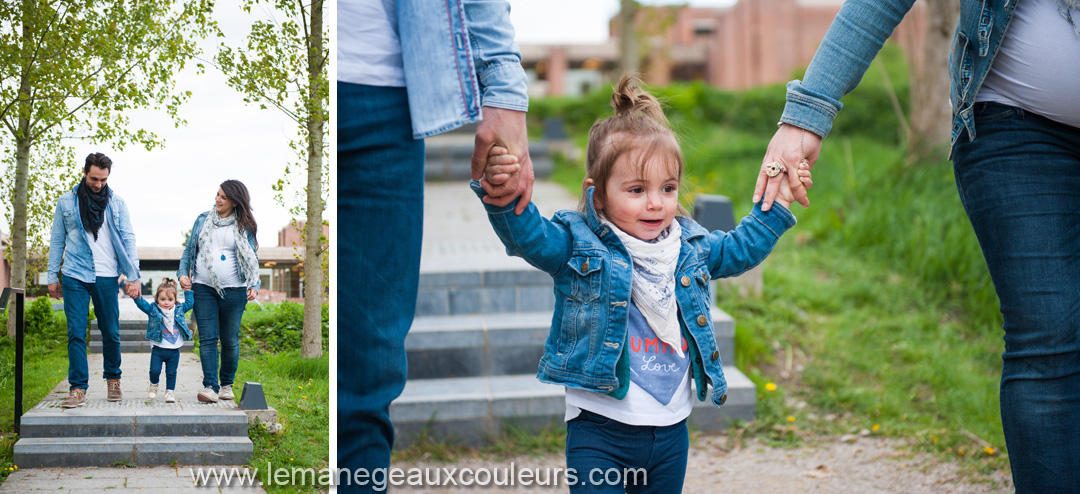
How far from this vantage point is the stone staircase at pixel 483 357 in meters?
3.33

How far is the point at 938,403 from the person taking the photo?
351 centimetres

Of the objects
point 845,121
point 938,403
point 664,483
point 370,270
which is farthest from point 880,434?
point 845,121

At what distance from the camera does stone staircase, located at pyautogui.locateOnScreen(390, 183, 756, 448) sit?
333 centimetres

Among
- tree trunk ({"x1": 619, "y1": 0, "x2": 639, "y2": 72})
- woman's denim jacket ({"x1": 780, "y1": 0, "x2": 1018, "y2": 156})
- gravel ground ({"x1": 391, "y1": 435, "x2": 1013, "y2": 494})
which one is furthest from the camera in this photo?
tree trunk ({"x1": 619, "y1": 0, "x2": 639, "y2": 72})

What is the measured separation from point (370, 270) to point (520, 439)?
1874 millimetres

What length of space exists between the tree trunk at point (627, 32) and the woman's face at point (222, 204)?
1214cm

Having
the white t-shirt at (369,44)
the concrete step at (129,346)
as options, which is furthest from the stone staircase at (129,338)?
the white t-shirt at (369,44)

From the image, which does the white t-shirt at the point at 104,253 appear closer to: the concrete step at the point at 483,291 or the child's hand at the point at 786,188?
the child's hand at the point at 786,188

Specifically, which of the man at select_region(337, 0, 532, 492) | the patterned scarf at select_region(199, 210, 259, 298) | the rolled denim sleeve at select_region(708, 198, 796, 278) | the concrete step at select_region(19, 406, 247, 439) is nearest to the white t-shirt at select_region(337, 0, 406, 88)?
the man at select_region(337, 0, 532, 492)

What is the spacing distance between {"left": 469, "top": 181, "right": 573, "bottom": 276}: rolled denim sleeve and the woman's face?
464 mm

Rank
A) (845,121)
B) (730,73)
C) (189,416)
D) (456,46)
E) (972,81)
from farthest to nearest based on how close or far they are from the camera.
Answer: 1. (730,73)
2. (845,121)
3. (972,81)
4. (189,416)
5. (456,46)

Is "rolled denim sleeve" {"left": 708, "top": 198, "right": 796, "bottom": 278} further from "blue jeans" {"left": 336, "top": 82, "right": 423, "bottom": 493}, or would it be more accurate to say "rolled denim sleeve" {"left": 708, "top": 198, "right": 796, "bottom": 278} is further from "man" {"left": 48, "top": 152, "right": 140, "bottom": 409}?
"man" {"left": 48, "top": 152, "right": 140, "bottom": 409}

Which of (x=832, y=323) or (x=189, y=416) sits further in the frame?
(x=832, y=323)

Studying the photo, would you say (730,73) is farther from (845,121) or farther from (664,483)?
(664,483)
